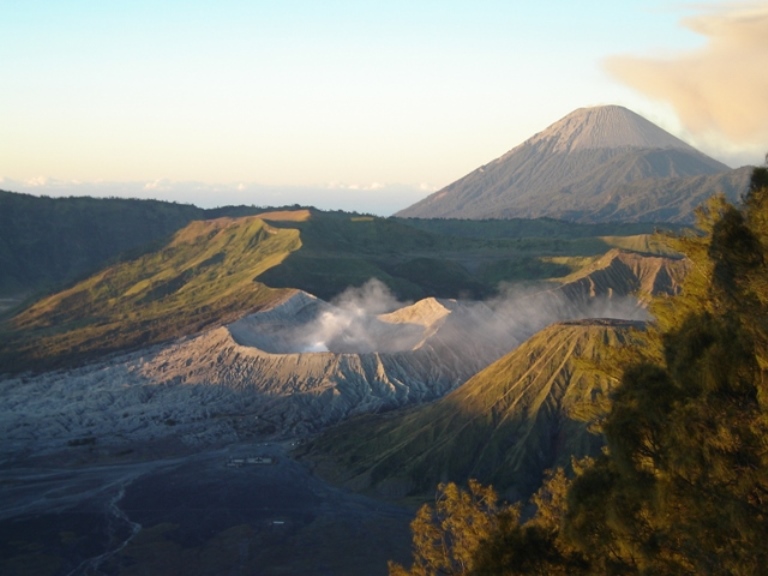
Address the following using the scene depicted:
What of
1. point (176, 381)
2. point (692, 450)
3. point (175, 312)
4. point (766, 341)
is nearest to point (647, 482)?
point (692, 450)

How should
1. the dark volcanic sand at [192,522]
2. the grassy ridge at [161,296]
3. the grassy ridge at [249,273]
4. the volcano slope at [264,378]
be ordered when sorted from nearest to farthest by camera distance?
1. the dark volcanic sand at [192,522]
2. the volcano slope at [264,378]
3. the grassy ridge at [161,296]
4. the grassy ridge at [249,273]

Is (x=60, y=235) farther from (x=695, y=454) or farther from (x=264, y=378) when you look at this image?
(x=695, y=454)

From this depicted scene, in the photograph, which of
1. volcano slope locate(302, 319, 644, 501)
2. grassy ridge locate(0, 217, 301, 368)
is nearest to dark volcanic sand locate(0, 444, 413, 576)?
volcano slope locate(302, 319, 644, 501)

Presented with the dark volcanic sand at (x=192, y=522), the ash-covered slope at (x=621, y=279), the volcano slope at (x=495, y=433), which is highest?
the ash-covered slope at (x=621, y=279)

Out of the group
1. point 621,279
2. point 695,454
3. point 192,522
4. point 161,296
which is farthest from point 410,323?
point 695,454

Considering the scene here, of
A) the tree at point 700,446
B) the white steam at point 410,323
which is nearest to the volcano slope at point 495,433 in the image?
the white steam at point 410,323

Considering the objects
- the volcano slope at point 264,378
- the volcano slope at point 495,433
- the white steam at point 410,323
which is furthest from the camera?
the white steam at point 410,323

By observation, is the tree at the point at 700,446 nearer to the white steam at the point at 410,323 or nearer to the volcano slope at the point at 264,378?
the volcano slope at the point at 264,378

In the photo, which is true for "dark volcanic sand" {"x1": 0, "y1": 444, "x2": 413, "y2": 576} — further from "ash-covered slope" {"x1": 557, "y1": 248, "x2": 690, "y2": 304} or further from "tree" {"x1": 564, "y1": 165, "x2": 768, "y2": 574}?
"ash-covered slope" {"x1": 557, "y1": 248, "x2": 690, "y2": 304}
